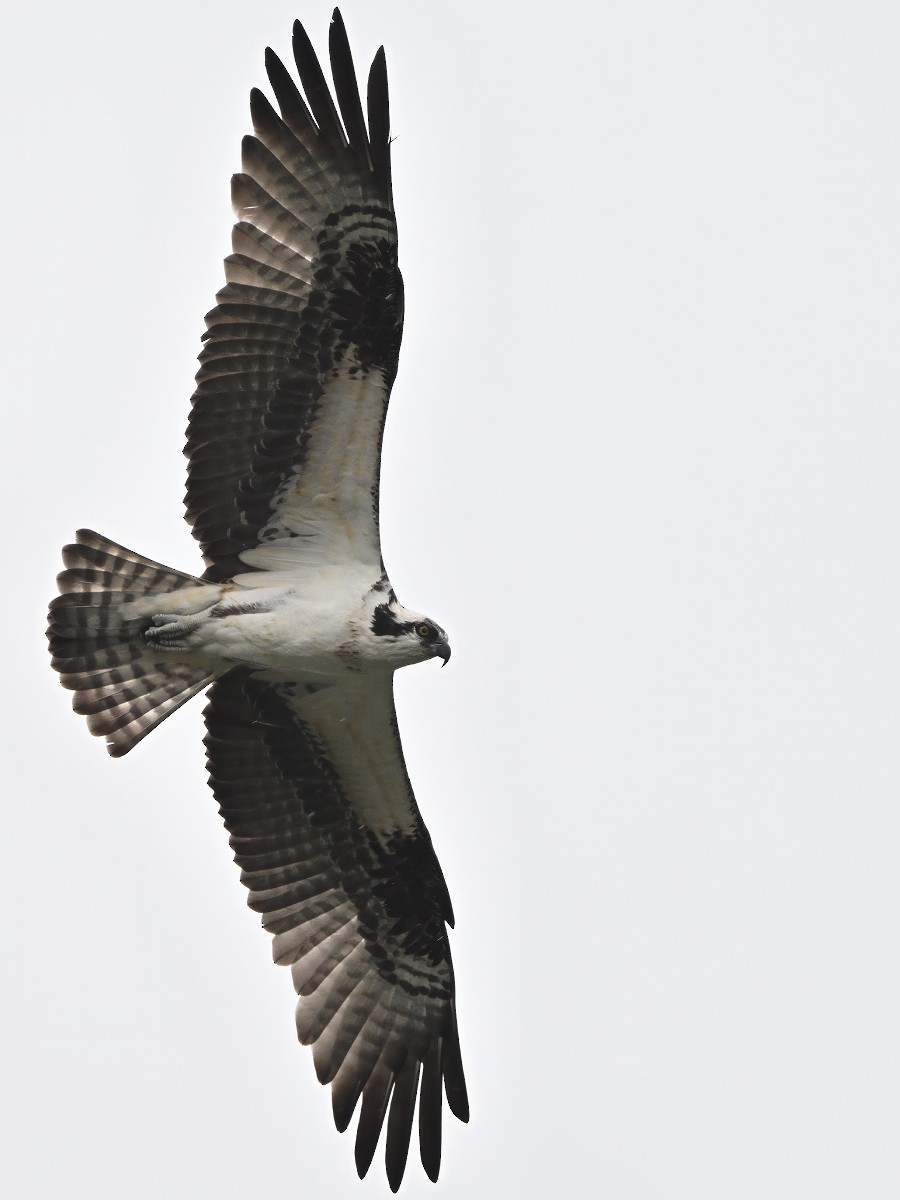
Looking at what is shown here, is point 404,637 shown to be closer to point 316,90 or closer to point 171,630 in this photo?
point 171,630

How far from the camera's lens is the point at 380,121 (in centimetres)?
1116

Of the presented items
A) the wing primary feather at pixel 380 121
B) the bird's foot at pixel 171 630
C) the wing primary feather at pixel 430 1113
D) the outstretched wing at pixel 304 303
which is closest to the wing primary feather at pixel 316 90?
the outstretched wing at pixel 304 303

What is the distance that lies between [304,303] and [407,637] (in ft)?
6.53

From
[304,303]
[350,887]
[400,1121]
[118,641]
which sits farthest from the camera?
[350,887]

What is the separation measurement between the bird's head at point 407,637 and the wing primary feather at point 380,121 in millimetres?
2353

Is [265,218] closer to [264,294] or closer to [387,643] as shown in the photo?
[264,294]

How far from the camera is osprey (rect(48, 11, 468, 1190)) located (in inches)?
444

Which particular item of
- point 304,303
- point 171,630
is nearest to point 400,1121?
point 171,630

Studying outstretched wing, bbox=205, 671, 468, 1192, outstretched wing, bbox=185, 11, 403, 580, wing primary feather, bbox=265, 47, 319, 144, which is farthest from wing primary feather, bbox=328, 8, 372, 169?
outstretched wing, bbox=205, 671, 468, 1192

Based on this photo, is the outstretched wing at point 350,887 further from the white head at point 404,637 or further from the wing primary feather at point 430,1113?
the white head at point 404,637

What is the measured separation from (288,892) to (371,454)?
9.42ft

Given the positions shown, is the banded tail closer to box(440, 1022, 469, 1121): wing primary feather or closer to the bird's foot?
the bird's foot

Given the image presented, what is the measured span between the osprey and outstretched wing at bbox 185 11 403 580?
0.04ft

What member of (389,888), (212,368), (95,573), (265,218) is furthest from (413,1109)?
(265,218)
